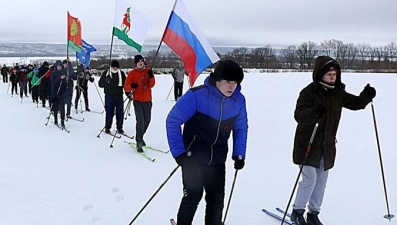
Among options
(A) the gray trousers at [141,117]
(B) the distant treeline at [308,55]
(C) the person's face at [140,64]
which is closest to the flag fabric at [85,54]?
(C) the person's face at [140,64]

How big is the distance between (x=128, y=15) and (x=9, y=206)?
14.2ft

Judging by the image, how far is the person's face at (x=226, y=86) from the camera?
120 inches

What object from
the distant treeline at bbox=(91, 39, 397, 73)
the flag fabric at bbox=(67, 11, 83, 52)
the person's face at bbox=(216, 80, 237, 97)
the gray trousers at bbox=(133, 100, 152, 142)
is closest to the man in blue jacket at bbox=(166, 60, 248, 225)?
the person's face at bbox=(216, 80, 237, 97)

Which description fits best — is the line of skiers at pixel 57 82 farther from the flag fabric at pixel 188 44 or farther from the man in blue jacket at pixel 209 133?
the man in blue jacket at pixel 209 133

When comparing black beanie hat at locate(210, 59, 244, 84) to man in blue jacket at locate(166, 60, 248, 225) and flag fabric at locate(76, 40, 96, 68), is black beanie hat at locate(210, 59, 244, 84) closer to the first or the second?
man in blue jacket at locate(166, 60, 248, 225)

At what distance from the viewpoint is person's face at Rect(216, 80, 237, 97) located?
120 inches

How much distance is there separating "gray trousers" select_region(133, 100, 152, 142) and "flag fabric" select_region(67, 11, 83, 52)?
409 cm

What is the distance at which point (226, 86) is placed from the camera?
3.06 meters

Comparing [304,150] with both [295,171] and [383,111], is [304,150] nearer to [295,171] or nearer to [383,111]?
[295,171]

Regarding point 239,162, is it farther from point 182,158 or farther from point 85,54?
point 85,54

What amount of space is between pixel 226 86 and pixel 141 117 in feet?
13.7

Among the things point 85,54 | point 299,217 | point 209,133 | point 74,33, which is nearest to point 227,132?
point 209,133

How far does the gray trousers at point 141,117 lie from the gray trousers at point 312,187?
3.67 metres

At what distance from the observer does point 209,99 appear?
123 inches
